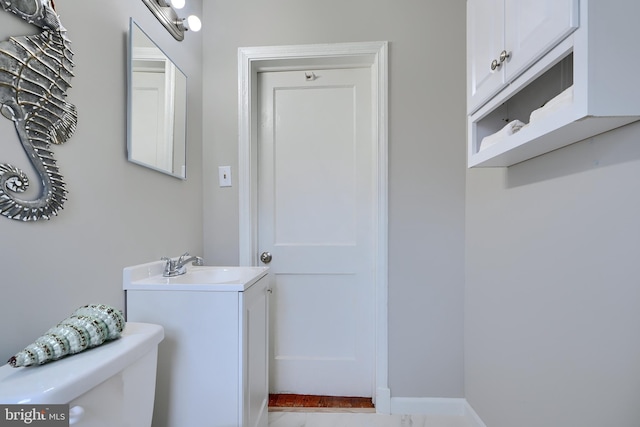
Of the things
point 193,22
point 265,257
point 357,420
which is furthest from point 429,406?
point 193,22

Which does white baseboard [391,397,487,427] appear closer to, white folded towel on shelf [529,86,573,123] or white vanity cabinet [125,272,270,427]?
white vanity cabinet [125,272,270,427]

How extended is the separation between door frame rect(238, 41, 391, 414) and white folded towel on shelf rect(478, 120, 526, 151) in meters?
0.66

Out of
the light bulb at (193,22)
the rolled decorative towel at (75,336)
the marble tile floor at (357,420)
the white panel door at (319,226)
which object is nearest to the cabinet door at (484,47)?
the white panel door at (319,226)

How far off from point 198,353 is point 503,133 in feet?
4.25

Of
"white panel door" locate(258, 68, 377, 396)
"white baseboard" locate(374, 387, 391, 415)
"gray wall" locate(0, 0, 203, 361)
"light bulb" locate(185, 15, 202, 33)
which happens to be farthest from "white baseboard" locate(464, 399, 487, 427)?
"light bulb" locate(185, 15, 202, 33)

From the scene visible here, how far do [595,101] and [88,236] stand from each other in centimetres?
138

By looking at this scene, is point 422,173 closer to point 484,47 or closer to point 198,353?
point 484,47

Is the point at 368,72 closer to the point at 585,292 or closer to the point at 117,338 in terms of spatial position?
the point at 585,292

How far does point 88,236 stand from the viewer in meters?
0.98

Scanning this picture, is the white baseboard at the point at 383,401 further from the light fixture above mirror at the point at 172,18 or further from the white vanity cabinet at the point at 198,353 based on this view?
the light fixture above mirror at the point at 172,18

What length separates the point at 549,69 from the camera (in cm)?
89

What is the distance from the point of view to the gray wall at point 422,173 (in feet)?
5.75

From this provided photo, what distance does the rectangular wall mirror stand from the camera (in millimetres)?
1185

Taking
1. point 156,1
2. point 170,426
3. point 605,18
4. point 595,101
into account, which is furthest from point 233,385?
point 156,1
